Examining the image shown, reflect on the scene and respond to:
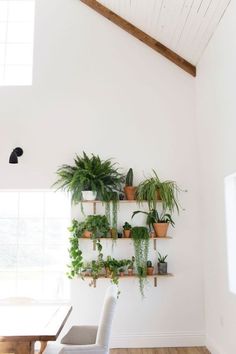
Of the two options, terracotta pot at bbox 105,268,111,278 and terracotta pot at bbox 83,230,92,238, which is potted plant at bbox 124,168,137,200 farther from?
terracotta pot at bbox 105,268,111,278

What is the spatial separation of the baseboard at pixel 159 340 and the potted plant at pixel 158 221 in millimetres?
1262

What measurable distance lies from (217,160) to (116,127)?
4.92 feet

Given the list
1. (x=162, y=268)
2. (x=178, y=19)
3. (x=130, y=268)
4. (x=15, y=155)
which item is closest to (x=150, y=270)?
(x=162, y=268)

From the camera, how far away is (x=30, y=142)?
185 inches

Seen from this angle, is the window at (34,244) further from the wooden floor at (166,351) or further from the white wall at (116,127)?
the wooden floor at (166,351)

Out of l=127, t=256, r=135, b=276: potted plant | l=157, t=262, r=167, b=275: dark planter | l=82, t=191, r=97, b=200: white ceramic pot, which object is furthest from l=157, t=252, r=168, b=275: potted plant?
l=82, t=191, r=97, b=200: white ceramic pot

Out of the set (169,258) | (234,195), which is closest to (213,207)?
(234,195)

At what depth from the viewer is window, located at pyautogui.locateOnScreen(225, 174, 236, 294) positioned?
139 inches

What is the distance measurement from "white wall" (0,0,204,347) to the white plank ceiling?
286mm

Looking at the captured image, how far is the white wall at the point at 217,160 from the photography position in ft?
11.6

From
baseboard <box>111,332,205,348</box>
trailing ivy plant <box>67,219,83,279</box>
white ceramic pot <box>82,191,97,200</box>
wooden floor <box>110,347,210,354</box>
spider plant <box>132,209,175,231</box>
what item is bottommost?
wooden floor <box>110,347,210,354</box>

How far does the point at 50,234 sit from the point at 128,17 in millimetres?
3124

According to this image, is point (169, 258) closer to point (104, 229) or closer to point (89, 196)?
point (104, 229)

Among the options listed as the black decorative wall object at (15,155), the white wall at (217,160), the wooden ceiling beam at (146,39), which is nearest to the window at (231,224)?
the white wall at (217,160)
